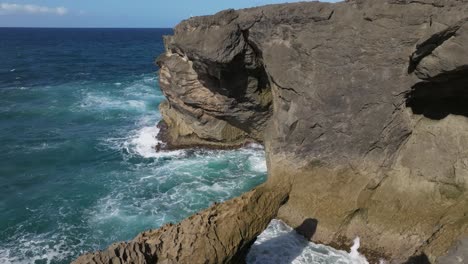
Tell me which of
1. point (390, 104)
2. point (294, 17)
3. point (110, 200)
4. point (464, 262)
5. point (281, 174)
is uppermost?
point (294, 17)

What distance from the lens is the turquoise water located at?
1656 cm

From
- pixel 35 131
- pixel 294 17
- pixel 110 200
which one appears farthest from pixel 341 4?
pixel 35 131

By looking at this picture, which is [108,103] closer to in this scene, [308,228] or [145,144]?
[145,144]

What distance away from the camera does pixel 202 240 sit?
10.0m

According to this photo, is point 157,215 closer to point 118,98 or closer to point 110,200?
point 110,200

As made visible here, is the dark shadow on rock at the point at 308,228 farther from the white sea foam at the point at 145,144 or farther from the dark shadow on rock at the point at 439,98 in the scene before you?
the white sea foam at the point at 145,144

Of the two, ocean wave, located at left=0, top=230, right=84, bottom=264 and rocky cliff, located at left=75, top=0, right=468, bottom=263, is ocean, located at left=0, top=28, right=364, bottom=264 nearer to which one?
ocean wave, located at left=0, top=230, right=84, bottom=264

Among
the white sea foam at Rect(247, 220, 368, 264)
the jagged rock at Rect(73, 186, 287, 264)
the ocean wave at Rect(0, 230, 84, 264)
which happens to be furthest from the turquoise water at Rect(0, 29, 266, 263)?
the jagged rock at Rect(73, 186, 287, 264)

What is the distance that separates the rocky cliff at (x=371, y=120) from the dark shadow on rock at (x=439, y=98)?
3cm

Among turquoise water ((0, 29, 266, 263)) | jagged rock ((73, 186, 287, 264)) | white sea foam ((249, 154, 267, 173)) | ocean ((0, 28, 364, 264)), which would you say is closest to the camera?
jagged rock ((73, 186, 287, 264))

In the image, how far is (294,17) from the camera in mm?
15094

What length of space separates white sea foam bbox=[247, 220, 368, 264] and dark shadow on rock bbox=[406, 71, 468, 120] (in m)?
5.69

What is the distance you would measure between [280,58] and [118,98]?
26144 mm

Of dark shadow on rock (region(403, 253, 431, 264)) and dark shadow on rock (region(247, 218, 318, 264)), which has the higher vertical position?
dark shadow on rock (region(403, 253, 431, 264))
